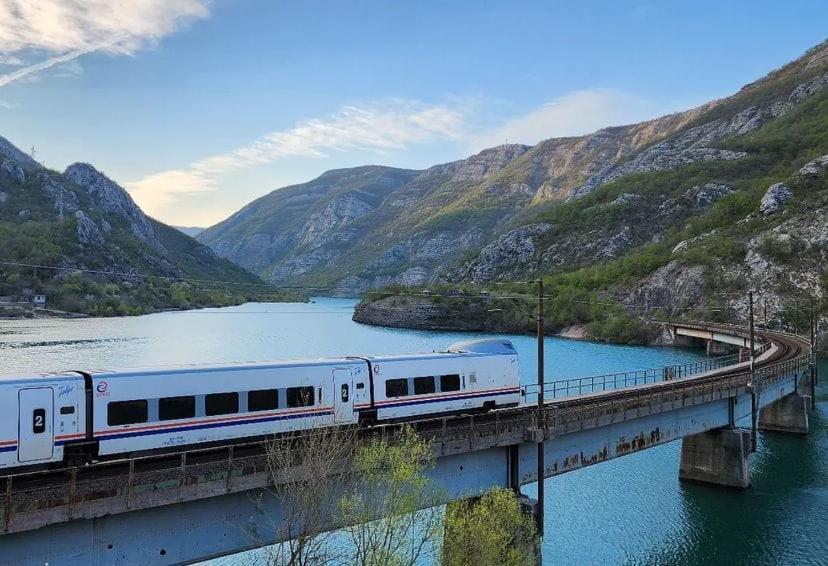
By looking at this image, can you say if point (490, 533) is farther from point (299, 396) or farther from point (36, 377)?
point (36, 377)

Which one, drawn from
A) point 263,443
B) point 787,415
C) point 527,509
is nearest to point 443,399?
point 527,509

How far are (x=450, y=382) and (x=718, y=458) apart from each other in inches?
1024

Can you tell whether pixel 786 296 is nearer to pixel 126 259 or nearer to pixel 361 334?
pixel 361 334

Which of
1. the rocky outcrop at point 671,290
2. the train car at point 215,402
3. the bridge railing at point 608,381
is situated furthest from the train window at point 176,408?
the rocky outcrop at point 671,290

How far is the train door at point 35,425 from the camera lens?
1869 centimetres

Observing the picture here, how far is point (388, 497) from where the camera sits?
20.9 metres

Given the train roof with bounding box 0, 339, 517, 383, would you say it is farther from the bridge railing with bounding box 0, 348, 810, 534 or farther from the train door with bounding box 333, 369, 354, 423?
the bridge railing with bounding box 0, 348, 810, 534

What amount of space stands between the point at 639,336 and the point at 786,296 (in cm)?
2912

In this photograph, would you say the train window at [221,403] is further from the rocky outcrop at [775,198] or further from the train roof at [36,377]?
the rocky outcrop at [775,198]

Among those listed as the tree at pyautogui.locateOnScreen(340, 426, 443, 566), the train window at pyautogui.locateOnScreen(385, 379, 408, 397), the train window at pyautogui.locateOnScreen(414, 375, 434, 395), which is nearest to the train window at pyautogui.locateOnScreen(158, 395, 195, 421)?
the tree at pyautogui.locateOnScreen(340, 426, 443, 566)

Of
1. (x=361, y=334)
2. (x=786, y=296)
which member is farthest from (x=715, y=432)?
(x=361, y=334)

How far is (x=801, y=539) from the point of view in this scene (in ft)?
120

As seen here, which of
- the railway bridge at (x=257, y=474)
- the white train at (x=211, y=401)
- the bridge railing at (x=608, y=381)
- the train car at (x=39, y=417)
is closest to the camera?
the railway bridge at (x=257, y=474)

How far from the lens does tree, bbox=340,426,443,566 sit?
20203 millimetres
